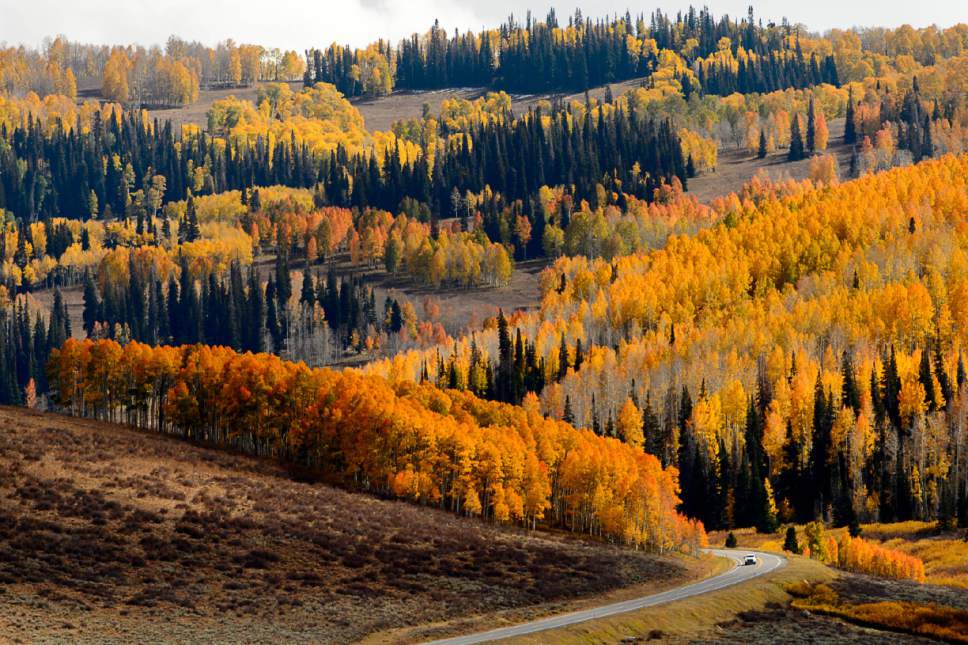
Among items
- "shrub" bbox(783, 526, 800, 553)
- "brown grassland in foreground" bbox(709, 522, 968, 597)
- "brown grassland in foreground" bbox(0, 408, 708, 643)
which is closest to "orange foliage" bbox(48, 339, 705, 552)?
Result: "brown grassland in foreground" bbox(0, 408, 708, 643)

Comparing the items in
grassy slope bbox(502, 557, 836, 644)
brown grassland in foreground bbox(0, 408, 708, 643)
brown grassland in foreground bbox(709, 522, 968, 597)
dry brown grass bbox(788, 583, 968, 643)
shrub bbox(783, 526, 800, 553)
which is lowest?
brown grassland in foreground bbox(709, 522, 968, 597)

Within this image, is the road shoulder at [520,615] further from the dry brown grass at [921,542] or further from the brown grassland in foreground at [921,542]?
the dry brown grass at [921,542]

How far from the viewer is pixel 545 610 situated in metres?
101

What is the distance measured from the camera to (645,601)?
4205 inches

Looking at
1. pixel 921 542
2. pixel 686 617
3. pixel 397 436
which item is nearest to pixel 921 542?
pixel 921 542

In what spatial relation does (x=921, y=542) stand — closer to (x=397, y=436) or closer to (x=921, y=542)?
(x=921, y=542)

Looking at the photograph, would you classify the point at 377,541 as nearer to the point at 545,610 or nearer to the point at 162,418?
the point at 545,610

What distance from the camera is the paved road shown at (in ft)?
294

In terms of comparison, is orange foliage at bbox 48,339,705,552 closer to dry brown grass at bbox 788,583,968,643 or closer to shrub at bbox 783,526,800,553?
shrub at bbox 783,526,800,553

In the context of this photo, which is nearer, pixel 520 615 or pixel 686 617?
pixel 520 615

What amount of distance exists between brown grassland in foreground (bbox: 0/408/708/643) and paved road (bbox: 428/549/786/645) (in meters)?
3.04

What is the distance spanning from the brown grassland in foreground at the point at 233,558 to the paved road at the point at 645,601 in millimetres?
3044

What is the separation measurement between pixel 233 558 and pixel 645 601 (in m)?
32.2

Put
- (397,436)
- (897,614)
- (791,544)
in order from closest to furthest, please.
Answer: (897,614), (791,544), (397,436)
